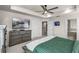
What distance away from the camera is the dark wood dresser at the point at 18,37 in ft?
14.5

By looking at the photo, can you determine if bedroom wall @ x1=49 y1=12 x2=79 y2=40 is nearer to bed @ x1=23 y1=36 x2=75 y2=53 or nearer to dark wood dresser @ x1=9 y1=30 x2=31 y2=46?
dark wood dresser @ x1=9 y1=30 x2=31 y2=46

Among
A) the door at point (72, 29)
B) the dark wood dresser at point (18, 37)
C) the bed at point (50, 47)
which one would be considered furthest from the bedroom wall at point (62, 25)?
the bed at point (50, 47)

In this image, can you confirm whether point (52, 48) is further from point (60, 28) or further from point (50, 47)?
point (60, 28)

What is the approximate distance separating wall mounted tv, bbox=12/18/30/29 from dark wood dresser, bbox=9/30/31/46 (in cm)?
34

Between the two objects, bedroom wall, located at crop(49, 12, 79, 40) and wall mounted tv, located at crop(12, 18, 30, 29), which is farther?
bedroom wall, located at crop(49, 12, 79, 40)

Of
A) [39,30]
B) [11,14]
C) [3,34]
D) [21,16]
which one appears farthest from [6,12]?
[39,30]

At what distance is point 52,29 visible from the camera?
23.7ft

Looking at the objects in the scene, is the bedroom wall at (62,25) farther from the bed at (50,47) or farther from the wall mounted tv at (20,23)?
the bed at (50,47)

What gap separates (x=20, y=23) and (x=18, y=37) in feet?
2.89

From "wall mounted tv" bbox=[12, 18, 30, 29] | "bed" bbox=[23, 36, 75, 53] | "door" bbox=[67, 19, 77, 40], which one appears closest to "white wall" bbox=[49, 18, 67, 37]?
"door" bbox=[67, 19, 77, 40]

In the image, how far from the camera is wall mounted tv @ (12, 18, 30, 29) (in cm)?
487

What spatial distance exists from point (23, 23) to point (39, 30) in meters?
2.25

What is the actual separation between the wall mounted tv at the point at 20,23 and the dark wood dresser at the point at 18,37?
0.34 meters
